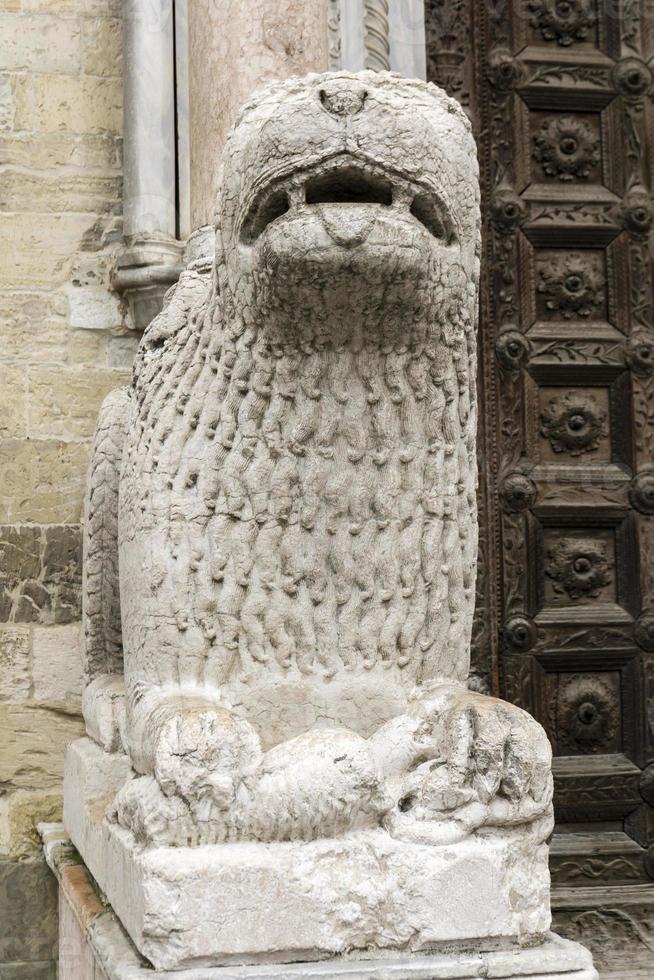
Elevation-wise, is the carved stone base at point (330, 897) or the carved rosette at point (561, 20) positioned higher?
the carved rosette at point (561, 20)

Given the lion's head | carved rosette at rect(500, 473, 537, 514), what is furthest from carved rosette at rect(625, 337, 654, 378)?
the lion's head

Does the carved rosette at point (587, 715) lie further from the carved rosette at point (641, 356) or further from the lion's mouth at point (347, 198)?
the lion's mouth at point (347, 198)

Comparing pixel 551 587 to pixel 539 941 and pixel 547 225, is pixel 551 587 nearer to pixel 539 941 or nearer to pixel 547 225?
pixel 547 225

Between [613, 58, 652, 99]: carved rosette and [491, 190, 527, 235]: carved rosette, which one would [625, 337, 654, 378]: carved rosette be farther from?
[613, 58, 652, 99]: carved rosette

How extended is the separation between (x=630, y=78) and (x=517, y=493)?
1.30m

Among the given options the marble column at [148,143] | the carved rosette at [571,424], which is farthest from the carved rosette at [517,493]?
the marble column at [148,143]

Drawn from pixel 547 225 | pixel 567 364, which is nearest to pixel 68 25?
pixel 547 225

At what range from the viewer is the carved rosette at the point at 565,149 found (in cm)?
343

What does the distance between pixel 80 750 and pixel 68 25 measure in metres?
2.08

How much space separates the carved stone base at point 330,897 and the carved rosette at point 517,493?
5.80 feet

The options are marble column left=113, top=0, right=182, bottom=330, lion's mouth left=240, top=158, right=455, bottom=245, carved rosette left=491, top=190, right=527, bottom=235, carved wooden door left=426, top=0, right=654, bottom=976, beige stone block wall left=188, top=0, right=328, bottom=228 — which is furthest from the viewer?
carved rosette left=491, top=190, right=527, bottom=235

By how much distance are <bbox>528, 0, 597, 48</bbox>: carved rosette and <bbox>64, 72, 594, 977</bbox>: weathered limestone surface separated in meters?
1.97

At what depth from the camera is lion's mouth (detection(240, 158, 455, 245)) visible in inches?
62.9

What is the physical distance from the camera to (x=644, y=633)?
333 centimetres
